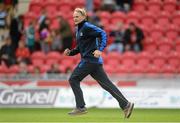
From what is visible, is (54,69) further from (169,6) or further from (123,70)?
(169,6)

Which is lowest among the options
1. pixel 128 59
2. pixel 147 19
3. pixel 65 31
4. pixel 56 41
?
pixel 128 59

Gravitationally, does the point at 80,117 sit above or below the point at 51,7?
below

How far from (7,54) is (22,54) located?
1.57 feet

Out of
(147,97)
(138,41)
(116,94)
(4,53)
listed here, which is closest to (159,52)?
(138,41)

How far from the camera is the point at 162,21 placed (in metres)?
21.0

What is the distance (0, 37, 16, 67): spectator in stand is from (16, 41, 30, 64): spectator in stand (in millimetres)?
185

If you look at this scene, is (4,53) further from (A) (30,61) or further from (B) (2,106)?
(B) (2,106)

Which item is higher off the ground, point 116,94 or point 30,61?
point 116,94

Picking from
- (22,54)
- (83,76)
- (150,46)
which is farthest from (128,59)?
(83,76)

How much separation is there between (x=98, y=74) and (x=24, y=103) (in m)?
5.75

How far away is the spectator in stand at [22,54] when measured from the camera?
63.8ft

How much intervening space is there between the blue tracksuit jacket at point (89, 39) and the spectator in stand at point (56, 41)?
8.46 meters

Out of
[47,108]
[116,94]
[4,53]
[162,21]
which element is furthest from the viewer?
[162,21]

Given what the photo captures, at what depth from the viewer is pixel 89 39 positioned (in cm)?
1139
